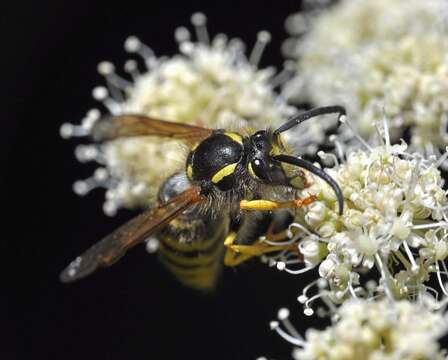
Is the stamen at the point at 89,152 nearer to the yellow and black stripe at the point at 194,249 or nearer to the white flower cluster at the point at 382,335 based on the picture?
the yellow and black stripe at the point at 194,249

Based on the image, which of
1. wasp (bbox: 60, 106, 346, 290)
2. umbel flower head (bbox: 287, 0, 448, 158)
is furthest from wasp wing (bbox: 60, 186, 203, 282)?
umbel flower head (bbox: 287, 0, 448, 158)

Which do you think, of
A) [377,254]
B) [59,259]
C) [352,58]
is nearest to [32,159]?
[59,259]

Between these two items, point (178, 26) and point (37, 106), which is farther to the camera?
point (178, 26)

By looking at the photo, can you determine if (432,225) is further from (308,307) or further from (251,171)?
(251,171)

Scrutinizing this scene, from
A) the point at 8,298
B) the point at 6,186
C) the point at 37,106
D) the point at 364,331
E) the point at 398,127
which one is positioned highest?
the point at 37,106

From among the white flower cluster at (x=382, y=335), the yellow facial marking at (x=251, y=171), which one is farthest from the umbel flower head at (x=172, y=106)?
the white flower cluster at (x=382, y=335)

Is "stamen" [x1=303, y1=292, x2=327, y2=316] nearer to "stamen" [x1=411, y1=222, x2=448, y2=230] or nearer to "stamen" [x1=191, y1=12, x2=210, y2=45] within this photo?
"stamen" [x1=411, y1=222, x2=448, y2=230]

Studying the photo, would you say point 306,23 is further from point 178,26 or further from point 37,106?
point 37,106
